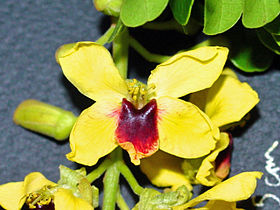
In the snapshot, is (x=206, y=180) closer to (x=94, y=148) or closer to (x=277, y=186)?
(x=94, y=148)

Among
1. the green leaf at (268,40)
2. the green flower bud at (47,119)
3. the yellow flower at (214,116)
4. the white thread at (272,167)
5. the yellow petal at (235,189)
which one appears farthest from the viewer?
the white thread at (272,167)

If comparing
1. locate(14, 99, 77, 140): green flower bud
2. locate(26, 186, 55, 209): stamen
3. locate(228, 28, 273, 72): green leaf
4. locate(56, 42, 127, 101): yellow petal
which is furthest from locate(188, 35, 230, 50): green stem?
locate(26, 186, 55, 209): stamen

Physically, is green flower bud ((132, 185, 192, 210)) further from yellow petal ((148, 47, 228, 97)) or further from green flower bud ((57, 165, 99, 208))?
yellow petal ((148, 47, 228, 97))

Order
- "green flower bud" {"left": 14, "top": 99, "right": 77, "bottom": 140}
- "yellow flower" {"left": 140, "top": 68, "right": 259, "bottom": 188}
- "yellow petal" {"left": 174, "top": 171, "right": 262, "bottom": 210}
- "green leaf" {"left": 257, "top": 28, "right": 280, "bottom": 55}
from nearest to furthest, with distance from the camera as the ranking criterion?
1. "yellow petal" {"left": 174, "top": 171, "right": 262, "bottom": 210}
2. "yellow flower" {"left": 140, "top": 68, "right": 259, "bottom": 188}
3. "green leaf" {"left": 257, "top": 28, "right": 280, "bottom": 55}
4. "green flower bud" {"left": 14, "top": 99, "right": 77, "bottom": 140}

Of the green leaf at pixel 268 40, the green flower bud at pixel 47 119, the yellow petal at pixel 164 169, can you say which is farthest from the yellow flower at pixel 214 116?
the green flower bud at pixel 47 119

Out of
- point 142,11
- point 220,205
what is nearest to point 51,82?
point 142,11

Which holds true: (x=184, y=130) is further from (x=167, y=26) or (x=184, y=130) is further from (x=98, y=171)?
(x=167, y=26)

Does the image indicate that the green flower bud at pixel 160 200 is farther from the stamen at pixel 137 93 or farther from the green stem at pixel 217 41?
the green stem at pixel 217 41
